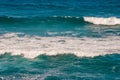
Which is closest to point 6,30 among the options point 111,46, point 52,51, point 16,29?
point 16,29

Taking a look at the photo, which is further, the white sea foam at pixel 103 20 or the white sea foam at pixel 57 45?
the white sea foam at pixel 103 20

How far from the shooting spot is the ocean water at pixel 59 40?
20891mm

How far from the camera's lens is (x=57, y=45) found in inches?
1001

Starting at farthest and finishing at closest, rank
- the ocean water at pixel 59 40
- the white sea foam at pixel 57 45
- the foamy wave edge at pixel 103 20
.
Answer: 1. the foamy wave edge at pixel 103 20
2. the white sea foam at pixel 57 45
3. the ocean water at pixel 59 40

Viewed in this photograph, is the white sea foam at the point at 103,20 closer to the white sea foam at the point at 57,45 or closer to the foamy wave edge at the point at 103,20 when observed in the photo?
the foamy wave edge at the point at 103,20

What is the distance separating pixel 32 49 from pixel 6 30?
6.93 metres

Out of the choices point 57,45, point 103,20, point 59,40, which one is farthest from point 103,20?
point 57,45

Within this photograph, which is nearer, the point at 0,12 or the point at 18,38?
the point at 18,38

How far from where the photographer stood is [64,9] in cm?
3784

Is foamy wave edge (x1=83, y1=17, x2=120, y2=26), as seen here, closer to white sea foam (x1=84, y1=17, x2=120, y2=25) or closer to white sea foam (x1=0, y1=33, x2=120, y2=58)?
white sea foam (x1=84, y1=17, x2=120, y2=25)

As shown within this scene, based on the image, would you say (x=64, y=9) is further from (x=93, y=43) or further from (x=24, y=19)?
(x=93, y=43)

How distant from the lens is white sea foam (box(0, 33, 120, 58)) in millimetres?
23781

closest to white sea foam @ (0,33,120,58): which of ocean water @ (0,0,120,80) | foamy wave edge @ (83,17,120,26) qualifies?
ocean water @ (0,0,120,80)

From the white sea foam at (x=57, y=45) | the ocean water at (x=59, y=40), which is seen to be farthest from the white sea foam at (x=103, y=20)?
the white sea foam at (x=57, y=45)
